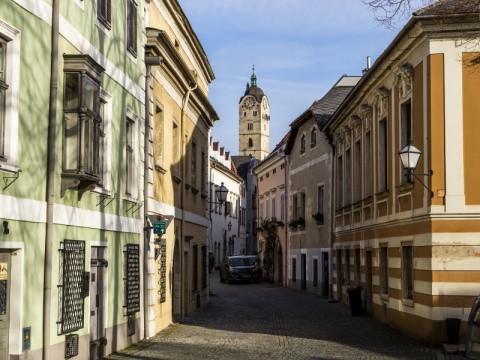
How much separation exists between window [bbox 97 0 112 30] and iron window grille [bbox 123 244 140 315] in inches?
177

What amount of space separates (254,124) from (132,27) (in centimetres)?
13411

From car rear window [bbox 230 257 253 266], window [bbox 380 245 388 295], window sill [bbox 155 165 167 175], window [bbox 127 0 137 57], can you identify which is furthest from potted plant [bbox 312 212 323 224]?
window [bbox 127 0 137 57]

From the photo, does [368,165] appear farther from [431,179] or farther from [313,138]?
[313,138]

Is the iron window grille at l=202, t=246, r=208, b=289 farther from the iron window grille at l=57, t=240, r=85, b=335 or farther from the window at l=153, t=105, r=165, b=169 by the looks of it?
the iron window grille at l=57, t=240, r=85, b=335

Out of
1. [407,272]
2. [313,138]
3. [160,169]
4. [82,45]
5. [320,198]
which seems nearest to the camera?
[82,45]

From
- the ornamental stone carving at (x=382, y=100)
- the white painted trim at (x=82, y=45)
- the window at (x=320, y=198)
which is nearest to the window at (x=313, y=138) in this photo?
the window at (x=320, y=198)

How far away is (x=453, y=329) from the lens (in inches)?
651

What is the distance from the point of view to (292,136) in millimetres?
43375

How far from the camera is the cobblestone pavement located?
1590cm

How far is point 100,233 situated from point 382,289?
10638 mm

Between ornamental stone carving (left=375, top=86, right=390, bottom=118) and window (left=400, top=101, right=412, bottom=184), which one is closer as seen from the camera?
window (left=400, top=101, right=412, bottom=184)

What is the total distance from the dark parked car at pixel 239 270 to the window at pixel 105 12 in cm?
3496

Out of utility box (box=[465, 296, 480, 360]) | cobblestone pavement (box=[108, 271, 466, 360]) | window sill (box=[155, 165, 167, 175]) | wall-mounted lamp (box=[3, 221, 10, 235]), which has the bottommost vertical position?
cobblestone pavement (box=[108, 271, 466, 360])

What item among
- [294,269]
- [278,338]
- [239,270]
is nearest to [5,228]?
[278,338]
